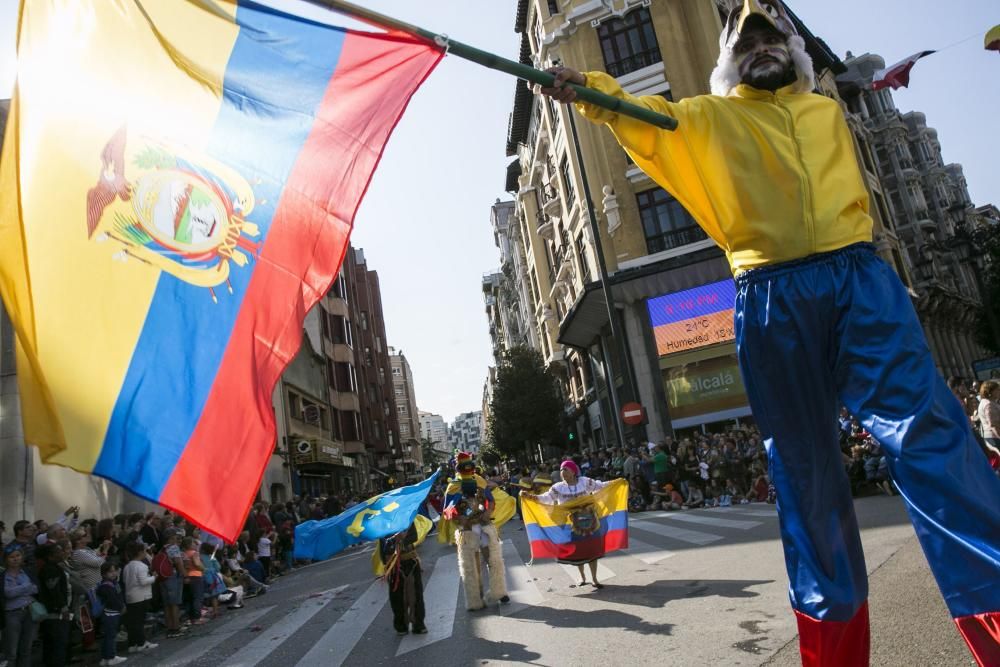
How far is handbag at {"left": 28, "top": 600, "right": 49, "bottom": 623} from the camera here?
8925mm

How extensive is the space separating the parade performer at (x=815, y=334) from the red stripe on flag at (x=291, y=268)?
1011 millimetres

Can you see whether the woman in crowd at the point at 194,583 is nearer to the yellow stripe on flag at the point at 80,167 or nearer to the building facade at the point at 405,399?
the yellow stripe on flag at the point at 80,167

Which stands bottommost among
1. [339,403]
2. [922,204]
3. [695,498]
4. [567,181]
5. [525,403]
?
[695,498]

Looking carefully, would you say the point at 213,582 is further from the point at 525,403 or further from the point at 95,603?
the point at 525,403

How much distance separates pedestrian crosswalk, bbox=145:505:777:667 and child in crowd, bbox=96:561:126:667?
0.44 metres

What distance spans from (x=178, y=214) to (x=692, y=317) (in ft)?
81.4

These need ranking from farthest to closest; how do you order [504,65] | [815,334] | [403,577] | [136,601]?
[136,601], [403,577], [504,65], [815,334]

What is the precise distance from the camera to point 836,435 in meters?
2.92

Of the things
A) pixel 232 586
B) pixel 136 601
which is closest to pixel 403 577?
pixel 136 601

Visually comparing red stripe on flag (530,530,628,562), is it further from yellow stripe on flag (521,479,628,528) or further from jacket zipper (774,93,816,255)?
jacket zipper (774,93,816,255)

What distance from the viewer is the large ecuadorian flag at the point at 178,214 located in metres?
2.88

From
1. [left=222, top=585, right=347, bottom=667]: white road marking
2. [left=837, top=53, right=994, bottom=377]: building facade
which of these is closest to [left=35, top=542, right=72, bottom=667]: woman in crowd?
[left=222, top=585, right=347, bottom=667]: white road marking

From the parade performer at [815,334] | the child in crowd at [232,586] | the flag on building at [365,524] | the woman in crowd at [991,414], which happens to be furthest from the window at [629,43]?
the parade performer at [815,334]

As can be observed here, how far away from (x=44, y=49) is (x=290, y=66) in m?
1.04
